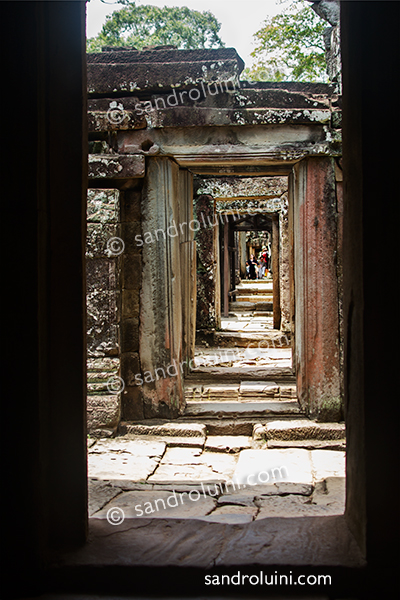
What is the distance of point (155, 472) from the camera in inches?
144

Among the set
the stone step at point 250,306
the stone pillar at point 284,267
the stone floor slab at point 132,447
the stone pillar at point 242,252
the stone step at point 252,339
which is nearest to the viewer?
the stone floor slab at point 132,447

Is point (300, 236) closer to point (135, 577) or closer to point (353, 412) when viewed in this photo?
point (353, 412)

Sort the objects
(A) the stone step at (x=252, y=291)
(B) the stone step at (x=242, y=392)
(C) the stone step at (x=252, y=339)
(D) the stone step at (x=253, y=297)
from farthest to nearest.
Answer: (A) the stone step at (x=252, y=291), (D) the stone step at (x=253, y=297), (C) the stone step at (x=252, y=339), (B) the stone step at (x=242, y=392)

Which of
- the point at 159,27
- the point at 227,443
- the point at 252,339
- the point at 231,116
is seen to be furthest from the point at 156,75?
the point at 159,27

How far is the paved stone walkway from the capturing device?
108 inches

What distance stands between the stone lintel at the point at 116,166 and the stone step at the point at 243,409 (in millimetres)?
2287

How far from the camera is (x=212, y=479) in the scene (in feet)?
11.6

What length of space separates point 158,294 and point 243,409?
1.40 m

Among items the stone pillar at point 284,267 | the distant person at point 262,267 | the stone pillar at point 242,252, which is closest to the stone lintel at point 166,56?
the stone pillar at point 284,267

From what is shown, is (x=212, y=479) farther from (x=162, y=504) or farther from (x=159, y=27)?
(x=159, y=27)

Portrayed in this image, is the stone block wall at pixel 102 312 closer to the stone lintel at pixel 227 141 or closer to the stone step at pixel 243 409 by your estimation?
the stone lintel at pixel 227 141

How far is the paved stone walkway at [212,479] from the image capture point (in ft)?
9.01

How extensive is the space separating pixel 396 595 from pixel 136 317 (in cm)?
351

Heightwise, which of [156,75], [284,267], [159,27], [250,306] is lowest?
[250,306]
